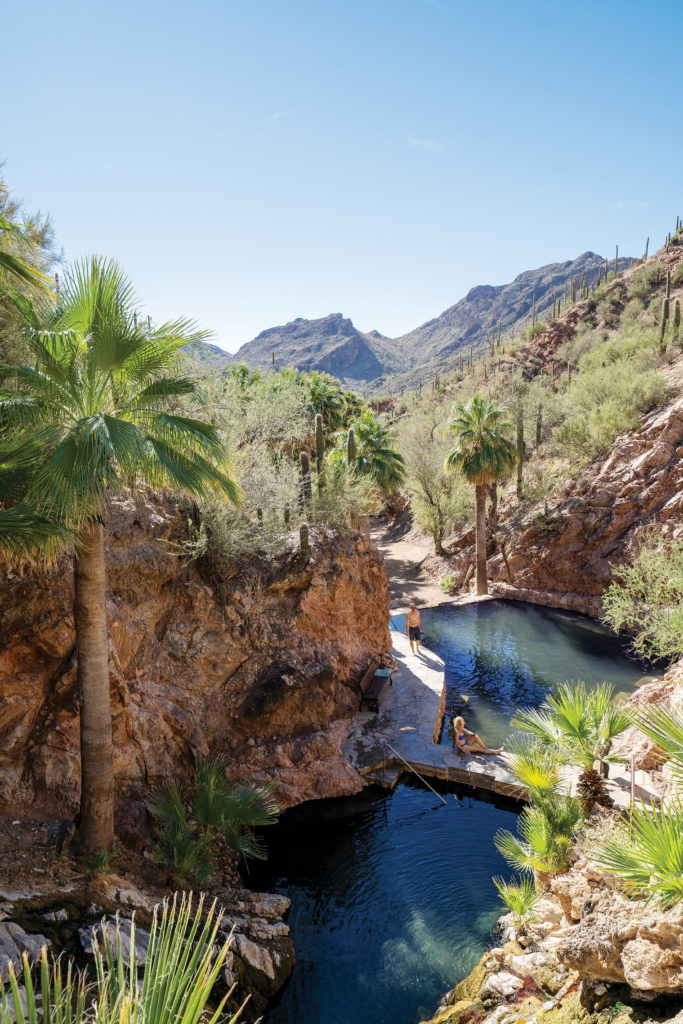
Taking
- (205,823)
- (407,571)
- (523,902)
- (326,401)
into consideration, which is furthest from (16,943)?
(326,401)

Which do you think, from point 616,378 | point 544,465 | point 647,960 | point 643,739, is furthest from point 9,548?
point 616,378

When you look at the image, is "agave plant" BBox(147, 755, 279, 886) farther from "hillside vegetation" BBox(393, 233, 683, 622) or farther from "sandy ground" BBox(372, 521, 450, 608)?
"hillside vegetation" BBox(393, 233, 683, 622)

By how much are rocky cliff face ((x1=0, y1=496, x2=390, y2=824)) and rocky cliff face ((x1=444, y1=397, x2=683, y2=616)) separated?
12024 millimetres

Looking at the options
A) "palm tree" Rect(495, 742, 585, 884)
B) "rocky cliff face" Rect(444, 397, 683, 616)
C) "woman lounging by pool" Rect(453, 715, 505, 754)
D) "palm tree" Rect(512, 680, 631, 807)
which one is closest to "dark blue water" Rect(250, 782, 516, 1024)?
"woman lounging by pool" Rect(453, 715, 505, 754)

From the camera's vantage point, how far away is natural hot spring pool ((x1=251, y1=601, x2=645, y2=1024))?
261 inches

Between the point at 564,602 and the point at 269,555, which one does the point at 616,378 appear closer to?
the point at 564,602

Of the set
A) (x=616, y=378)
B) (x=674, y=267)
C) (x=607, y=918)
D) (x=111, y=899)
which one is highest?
(x=674, y=267)

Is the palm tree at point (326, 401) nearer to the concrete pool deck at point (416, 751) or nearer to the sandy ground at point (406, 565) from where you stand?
the sandy ground at point (406, 565)

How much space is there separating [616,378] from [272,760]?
984 inches

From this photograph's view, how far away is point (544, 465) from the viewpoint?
89.0 feet

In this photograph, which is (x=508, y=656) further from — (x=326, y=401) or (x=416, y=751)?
(x=326, y=401)

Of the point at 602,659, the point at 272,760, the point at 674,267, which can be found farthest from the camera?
the point at 674,267

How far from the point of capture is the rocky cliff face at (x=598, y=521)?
2067 centimetres

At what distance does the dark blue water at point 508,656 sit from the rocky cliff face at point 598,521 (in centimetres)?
145
